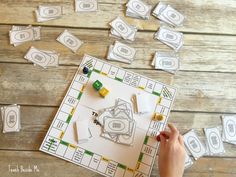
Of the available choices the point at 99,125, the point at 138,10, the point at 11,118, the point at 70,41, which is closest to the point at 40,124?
the point at 11,118

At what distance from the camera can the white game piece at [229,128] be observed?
1.11 metres

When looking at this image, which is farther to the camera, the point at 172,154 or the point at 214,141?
the point at 214,141

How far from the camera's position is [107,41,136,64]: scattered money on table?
1177mm

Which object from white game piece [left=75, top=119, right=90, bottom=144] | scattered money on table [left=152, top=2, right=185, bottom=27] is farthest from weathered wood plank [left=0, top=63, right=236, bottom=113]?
scattered money on table [left=152, top=2, right=185, bottom=27]

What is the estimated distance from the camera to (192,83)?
3.84 ft

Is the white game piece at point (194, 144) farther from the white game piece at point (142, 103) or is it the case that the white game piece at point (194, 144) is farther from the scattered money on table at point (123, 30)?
the scattered money on table at point (123, 30)

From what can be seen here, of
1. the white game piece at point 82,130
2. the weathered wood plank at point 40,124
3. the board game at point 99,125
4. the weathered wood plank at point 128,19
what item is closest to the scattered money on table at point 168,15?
the weathered wood plank at point 128,19

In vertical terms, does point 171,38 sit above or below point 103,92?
above

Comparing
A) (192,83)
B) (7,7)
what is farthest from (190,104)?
(7,7)

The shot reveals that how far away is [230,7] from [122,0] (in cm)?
44

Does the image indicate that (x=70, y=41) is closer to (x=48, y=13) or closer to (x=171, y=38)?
(x=48, y=13)

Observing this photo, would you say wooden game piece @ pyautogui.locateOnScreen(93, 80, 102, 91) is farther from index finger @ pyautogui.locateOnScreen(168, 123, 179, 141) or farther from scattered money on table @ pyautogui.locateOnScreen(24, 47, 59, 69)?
index finger @ pyautogui.locateOnScreen(168, 123, 179, 141)

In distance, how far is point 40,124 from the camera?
3.57ft

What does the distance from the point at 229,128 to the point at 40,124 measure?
659 mm
